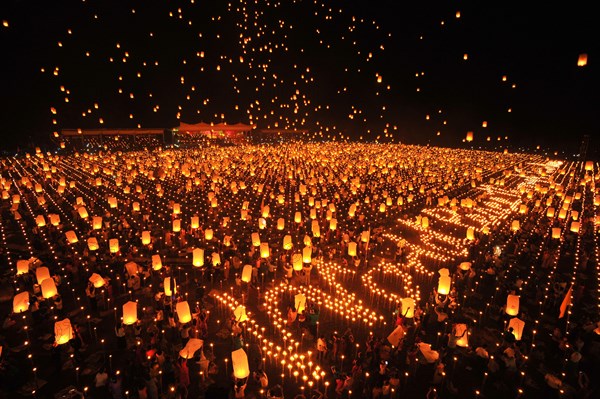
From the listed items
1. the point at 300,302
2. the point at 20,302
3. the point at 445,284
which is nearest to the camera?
the point at 20,302

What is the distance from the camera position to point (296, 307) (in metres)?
9.20

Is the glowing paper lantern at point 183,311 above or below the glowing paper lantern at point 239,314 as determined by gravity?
above

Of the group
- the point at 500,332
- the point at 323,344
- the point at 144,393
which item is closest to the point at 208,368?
the point at 144,393

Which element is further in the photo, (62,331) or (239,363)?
(62,331)

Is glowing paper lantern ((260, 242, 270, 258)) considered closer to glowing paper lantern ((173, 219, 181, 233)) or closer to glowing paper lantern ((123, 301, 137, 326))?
glowing paper lantern ((123, 301, 137, 326))

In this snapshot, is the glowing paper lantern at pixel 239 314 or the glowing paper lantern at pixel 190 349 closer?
the glowing paper lantern at pixel 190 349

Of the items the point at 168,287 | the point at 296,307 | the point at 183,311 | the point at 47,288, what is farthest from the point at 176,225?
the point at 296,307

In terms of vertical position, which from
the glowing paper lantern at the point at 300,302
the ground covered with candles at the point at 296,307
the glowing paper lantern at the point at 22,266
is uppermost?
the glowing paper lantern at the point at 22,266

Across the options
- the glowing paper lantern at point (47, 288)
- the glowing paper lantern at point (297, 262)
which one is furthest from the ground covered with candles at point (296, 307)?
the glowing paper lantern at point (297, 262)

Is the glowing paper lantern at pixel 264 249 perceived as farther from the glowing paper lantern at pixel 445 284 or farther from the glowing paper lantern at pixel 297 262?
the glowing paper lantern at pixel 445 284

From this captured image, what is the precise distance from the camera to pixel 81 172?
31766 millimetres

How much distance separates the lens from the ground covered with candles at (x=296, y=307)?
7.39m

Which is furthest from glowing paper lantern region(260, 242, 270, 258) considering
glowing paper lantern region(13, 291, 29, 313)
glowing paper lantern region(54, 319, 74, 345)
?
glowing paper lantern region(13, 291, 29, 313)

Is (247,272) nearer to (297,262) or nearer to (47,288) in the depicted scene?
(297,262)
